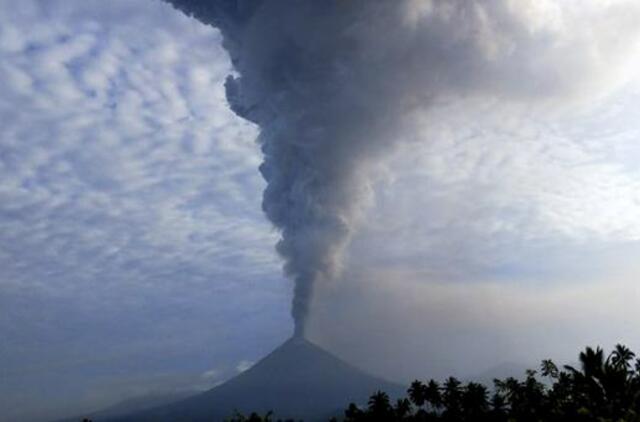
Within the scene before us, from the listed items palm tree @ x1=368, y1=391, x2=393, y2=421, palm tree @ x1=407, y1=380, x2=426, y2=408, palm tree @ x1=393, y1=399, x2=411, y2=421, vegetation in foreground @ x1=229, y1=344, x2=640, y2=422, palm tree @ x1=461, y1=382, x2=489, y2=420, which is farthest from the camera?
palm tree @ x1=407, y1=380, x2=426, y2=408

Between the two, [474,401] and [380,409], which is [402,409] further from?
[474,401]

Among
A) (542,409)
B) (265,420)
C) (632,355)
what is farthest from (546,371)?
(265,420)

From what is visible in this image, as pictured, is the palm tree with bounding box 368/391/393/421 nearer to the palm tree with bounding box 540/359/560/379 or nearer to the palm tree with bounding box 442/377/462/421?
the palm tree with bounding box 442/377/462/421

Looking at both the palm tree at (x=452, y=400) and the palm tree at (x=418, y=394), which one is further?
the palm tree at (x=418, y=394)

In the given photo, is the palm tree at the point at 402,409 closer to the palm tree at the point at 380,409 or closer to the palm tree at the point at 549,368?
the palm tree at the point at 380,409

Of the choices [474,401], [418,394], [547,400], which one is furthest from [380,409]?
[547,400]

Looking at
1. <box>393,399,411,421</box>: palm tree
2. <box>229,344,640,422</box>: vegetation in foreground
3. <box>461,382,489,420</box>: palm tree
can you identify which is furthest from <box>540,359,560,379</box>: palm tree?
<box>393,399,411,421</box>: palm tree

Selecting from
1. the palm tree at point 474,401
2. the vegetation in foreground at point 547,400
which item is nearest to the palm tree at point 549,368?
the vegetation in foreground at point 547,400

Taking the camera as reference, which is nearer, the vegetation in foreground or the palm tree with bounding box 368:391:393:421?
the vegetation in foreground
